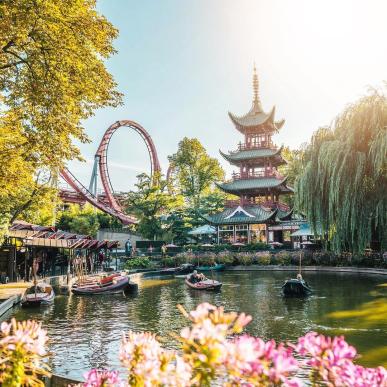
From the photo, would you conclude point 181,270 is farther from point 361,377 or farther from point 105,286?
point 361,377

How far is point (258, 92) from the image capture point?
183 ft

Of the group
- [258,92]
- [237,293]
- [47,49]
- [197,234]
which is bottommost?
[237,293]

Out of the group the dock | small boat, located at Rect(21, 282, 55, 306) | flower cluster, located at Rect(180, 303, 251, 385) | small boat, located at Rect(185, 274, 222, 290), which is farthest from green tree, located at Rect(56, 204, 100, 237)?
flower cluster, located at Rect(180, 303, 251, 385)

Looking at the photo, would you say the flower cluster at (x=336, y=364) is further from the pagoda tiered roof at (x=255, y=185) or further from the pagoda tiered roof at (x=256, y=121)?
→ the pagoda tiered roof at (x=256, y=121)

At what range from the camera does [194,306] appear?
17906mm

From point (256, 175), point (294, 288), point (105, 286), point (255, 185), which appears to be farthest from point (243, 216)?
point (294, 288)

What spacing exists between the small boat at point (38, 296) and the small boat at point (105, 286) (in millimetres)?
2922

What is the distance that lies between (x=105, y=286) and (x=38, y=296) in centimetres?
511

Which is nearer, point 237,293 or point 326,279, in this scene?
point 237,293

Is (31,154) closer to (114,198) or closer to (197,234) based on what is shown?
(197,234)

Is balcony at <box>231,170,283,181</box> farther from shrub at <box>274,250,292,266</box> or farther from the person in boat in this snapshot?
the person in boat

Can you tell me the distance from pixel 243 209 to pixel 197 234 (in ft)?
21.0

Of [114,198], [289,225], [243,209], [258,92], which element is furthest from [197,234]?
→ [258,92]

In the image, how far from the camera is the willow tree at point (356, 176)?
61.0ft
